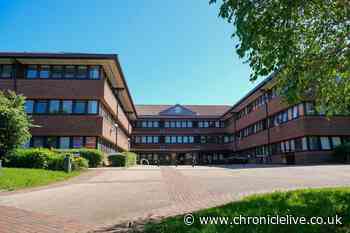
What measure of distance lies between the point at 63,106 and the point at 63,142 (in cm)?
329

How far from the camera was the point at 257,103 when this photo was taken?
42938mm

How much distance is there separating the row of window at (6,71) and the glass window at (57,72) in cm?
388

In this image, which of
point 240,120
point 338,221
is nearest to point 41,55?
point 338,221

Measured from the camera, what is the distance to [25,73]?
28000 millimetres

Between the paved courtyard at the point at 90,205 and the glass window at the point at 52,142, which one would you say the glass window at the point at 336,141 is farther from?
the glass window at the point at 52,142

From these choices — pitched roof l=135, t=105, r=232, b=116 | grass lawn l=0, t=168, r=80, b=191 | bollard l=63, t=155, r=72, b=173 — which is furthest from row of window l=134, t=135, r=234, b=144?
grass lawn l=0, t=168, r=80, b=191

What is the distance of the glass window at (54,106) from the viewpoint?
90.6ft

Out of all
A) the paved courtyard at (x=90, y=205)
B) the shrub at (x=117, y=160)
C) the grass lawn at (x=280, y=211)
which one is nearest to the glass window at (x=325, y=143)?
the shrub at (x=117, y=160)

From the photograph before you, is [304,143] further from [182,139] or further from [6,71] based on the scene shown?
[182,139]

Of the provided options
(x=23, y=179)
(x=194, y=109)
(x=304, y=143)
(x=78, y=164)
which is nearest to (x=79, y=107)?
(x=78, y=164)

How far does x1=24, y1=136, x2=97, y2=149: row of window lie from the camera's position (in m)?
27.2

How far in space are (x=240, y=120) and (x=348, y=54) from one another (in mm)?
44517

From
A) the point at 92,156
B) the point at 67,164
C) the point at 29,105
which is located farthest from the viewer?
the point at 29,105

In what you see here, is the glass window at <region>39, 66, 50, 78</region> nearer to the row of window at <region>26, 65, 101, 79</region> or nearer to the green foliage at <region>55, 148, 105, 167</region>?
the row of window at <region>26, 65, 101, 79</region>
